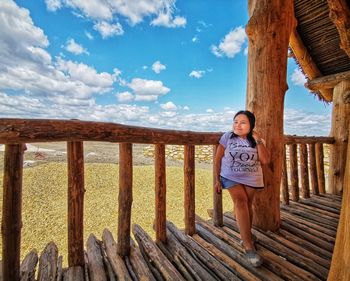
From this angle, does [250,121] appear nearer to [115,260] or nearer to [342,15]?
[115,260]

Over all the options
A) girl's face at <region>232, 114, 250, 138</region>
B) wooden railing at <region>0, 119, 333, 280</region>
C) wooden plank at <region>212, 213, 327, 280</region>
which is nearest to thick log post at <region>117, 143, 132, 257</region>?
wooden railing at <region>0, 119, 333, 280</region>

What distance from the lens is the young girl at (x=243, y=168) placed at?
2117 millimetres

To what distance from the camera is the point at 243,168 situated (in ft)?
7.07

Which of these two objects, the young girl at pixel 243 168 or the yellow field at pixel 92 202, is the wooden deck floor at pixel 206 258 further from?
the yellow field at pixel 92 202

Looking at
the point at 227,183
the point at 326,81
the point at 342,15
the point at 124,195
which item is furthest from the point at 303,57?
the point at 124,195

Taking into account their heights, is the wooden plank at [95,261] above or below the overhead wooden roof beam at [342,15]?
below

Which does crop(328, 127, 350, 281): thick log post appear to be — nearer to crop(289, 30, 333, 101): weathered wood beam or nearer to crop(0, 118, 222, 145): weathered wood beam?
crop(0, 118, 222, 145): weathered wood beam

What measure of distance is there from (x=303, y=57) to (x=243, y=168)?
164 inches

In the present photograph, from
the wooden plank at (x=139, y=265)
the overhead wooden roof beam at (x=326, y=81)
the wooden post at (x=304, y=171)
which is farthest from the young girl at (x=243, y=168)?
the overhead wooden roof beam at (x=326, y=81)

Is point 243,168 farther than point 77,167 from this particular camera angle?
Yes

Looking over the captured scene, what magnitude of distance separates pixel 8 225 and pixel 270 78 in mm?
2955

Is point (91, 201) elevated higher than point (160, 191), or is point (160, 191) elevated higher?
point (160, 191)

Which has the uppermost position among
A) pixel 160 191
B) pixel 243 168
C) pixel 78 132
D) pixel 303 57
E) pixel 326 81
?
pixel 303 57

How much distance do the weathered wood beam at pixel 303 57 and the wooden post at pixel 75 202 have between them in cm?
509
